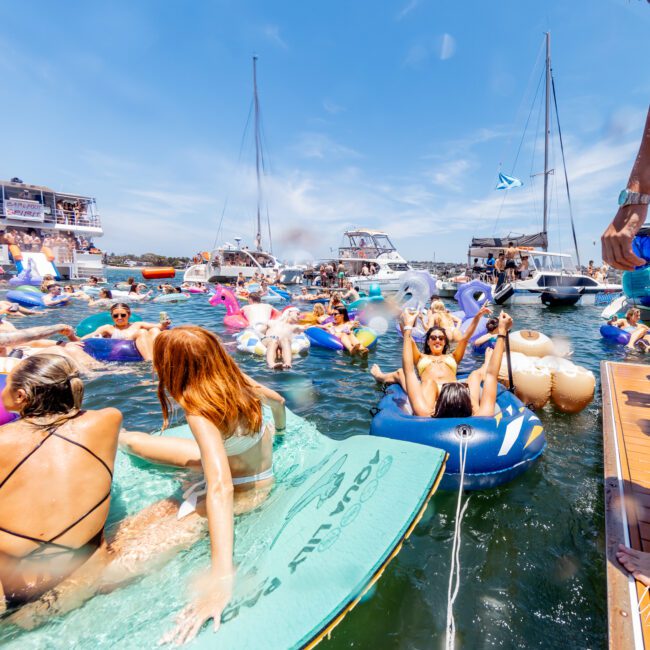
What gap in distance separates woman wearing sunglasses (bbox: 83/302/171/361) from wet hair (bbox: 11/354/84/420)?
5.88m

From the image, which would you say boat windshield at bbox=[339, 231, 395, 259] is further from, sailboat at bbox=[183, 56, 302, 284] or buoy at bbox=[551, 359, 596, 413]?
buoy at bbox=[551, 359, 596, 413]

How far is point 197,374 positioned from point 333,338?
22.8 feet

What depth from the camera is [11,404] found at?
1.92 meters

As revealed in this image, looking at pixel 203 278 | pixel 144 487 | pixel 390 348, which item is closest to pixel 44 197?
pixel 203 278

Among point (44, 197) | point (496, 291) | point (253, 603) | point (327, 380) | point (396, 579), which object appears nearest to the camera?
point (253, 603)

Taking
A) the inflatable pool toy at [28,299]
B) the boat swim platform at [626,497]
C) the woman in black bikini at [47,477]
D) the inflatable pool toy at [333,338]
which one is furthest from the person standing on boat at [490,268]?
the woman in black bikini at [47,477]

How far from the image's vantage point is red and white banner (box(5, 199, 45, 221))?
97.2 feet

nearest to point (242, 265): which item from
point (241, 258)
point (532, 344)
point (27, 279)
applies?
point (241, 258)

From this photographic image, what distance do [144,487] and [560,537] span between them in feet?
11.3

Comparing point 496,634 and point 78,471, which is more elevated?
point 78,471

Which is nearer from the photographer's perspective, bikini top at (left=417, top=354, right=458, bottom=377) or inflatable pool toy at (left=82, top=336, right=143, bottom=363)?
bikini top at (left=417, top=354, right=458, bottom=377)

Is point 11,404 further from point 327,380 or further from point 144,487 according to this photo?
point 327,380

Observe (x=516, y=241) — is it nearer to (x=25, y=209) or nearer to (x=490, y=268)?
(x=490, y=268)

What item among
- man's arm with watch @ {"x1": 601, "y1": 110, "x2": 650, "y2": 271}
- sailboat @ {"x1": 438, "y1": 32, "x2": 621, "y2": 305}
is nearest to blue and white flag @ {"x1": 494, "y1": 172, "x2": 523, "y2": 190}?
sailboat @ {"x1": 438, "y1": 32, "x2": 621, "y2": 305}
